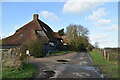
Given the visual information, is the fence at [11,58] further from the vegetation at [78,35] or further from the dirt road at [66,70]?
the vegetation at [78,35]

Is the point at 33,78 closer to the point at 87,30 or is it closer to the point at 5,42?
the point at 5,42

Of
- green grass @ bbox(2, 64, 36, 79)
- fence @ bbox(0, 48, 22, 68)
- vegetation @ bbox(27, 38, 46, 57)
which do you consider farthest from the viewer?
vegetation @ bbox(27, 38, 46, 57)

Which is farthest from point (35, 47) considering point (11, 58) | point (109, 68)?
point (109, 68)

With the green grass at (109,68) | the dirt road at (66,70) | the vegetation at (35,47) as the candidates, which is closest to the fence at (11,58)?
the dirt road at (66,70)

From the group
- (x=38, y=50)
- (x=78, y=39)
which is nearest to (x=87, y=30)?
(x=78, y=39)

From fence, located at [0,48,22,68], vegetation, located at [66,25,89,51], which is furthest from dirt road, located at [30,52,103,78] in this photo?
vegetation, located at [66,25,89,51]

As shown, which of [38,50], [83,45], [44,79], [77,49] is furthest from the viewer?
[83,45]

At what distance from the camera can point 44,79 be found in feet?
27.9

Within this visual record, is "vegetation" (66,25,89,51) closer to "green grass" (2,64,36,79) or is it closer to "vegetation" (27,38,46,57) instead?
"vegetation" (27,38,46,57)

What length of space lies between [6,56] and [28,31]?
24.5m

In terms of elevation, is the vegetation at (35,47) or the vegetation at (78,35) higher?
the vegetation at (78,35)

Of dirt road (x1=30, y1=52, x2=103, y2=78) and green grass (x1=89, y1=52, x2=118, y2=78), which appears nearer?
dirt road (x1=30, y1=52, x2=103, y2=78)

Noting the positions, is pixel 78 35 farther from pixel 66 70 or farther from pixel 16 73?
pixel 16 73

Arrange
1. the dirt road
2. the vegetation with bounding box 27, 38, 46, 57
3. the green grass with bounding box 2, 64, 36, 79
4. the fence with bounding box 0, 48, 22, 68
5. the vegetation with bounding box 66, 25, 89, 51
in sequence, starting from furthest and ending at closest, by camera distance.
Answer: the vegetation with bounding box 66, 25, 89, 51 < the vegetation with bounding box 27, 38, 46, 57 < the fence with bounding box 0, 48, 22, 68 < the dirt road < the green grass with bounding box 2, 64, 36, 79
